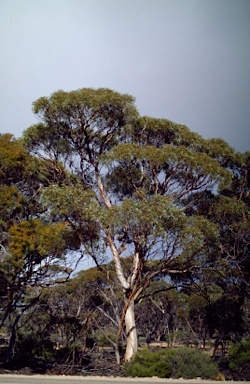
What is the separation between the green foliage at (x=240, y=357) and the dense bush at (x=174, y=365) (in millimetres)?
1098

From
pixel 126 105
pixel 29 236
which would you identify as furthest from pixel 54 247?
pixel 126 105

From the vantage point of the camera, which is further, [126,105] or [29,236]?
[126,105]

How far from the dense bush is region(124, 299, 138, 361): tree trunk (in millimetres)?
1962

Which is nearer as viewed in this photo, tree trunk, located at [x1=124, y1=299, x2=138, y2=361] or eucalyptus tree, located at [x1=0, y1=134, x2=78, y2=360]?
eucalyptus tree, located at [x1=0, y1=134, x2=78, y2=360]

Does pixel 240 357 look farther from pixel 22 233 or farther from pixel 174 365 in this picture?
pixel 22 233

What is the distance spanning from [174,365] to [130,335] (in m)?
3.39

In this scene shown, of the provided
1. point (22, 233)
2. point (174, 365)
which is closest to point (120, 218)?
point (22, 233)

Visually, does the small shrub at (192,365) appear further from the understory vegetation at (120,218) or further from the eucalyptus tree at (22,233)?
the eucalyptus tree at (22,233)

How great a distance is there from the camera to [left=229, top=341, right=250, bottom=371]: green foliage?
1617 centimetres

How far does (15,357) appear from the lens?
1912 centimetres

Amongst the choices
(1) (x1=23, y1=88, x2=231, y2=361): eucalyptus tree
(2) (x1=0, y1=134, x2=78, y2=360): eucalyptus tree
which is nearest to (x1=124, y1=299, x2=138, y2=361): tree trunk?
(1) (x1=23, y1=88, x2=231, y2=361): eucalyptus tree

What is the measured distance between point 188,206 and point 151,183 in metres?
2.22

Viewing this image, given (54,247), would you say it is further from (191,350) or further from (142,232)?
(191,350)

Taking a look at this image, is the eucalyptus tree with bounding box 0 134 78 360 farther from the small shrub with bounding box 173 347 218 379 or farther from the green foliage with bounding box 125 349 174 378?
the small shrub with bounding box 173 347 218 379
